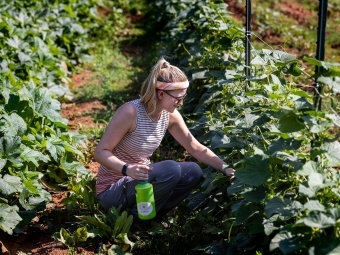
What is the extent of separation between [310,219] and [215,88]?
274 centimetres

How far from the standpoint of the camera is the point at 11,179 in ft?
15.6

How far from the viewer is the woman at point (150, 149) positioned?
4.61 metres

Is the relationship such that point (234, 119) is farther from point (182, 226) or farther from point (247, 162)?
point (247, 162)

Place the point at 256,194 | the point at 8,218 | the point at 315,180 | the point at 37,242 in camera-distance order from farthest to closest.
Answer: the point at 37,242, the point at 8,218, the point at 256,194, the point at 315,180

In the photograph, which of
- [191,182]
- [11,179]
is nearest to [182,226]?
[191,182]

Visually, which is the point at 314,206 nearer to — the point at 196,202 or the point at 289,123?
the point at 289,123

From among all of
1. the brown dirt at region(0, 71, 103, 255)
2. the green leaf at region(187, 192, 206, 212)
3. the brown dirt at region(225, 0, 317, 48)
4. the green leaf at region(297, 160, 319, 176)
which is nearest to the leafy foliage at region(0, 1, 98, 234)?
the brown dirt at region(0, 71, 103, 255)

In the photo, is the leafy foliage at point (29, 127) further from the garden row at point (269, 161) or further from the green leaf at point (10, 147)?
the garden row at point (269, 161)

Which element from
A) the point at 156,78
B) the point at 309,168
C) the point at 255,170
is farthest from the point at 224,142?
the point at 309,168

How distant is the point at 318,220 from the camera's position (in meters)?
3.25

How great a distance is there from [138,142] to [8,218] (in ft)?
3.29

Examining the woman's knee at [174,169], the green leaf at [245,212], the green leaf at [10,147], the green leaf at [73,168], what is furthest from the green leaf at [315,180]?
the green leaf at [73,168]

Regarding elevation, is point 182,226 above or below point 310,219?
below

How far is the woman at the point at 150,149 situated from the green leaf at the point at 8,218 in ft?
2.03
